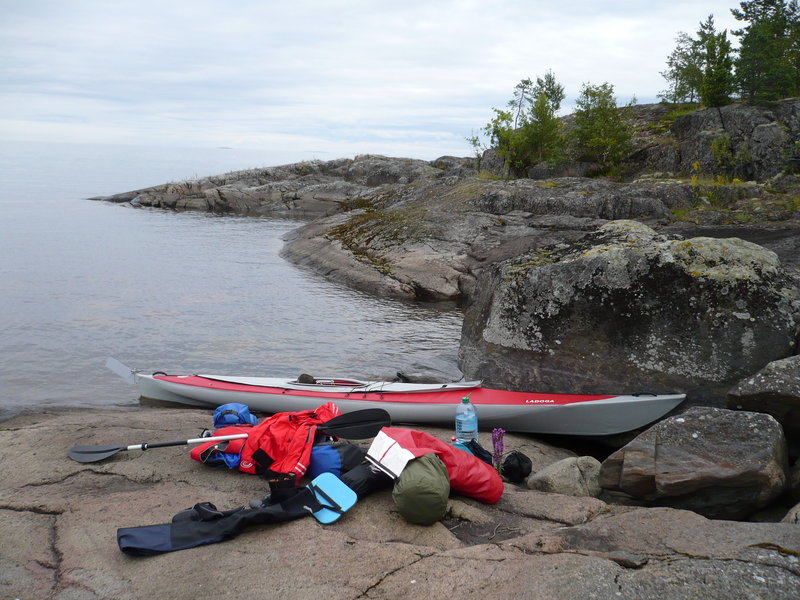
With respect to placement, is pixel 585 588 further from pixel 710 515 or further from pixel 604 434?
pixel 604 434

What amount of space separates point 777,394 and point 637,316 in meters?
2.08

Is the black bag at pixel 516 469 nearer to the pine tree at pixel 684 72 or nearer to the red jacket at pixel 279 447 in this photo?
the red jacket at pixel 279 447

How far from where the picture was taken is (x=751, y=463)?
4.58 metres

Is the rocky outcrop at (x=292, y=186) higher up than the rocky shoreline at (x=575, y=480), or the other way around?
the rocky outcrop at (x=292, y=186)

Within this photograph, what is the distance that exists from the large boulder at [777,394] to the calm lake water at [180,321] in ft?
17.6

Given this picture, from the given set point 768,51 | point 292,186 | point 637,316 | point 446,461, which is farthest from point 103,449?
point 292,186

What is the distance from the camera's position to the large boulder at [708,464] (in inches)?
181

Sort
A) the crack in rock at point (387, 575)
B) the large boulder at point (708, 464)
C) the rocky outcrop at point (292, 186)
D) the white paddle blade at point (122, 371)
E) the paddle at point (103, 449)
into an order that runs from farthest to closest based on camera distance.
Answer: the rocky outcrop at point (292, 186)
the white paddle blade at point (122, 371)
the paddle at point (103, 449)
the large boulder at point (708, 464)
the crack in rock at point (387, 575)

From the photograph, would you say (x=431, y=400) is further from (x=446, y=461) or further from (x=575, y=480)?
(x=446, y=461)

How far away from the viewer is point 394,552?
388cm

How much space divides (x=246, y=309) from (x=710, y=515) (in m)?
12.1

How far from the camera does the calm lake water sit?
10609 millimetres

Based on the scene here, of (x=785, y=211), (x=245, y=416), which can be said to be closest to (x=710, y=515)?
(x=245, y=416)

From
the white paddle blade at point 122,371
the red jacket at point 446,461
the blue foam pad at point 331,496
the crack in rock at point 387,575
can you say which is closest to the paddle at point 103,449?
the blue foam pad at point 331,496
